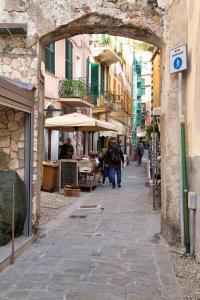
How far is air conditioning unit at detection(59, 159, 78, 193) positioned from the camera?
1552 cm

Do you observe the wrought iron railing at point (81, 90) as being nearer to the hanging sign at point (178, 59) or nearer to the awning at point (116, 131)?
the awning at point (116, 131)

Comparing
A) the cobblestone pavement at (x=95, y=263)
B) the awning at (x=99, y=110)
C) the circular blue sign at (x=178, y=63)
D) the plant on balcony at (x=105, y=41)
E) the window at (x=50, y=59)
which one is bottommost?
the cobblestone pavement at (x=95, y=263)

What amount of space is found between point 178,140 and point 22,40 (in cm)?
302

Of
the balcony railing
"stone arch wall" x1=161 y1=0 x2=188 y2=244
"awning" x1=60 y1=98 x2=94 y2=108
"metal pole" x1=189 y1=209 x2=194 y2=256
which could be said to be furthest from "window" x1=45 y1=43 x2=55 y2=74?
"metal pole" x1=189 y1=209 x2=194 y2=256

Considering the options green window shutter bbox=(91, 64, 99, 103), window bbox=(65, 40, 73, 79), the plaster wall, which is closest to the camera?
the plaster wall

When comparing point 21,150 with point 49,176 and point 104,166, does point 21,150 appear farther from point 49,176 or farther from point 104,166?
point 104,166

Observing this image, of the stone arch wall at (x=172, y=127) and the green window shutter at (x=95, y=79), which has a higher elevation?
the green window shutter at (x=95, y=79)

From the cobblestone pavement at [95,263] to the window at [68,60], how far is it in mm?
12451

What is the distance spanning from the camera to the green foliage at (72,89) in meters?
21.4

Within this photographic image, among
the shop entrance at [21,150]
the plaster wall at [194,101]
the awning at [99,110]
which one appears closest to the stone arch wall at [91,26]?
the shop entrance at [21,150]

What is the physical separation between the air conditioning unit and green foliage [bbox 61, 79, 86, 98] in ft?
20.9

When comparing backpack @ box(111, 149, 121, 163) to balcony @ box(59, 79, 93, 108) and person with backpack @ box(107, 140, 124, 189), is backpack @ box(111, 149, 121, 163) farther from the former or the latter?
balcony @ box(59, 79, 93, 108)

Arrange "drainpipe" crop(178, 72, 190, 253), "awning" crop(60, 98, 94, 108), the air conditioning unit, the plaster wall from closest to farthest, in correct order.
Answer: the plaster wall → "drainpipe" crop(178, 72, 190, 253) → the air conditioning unit → "awning" crop(60, 98, 94, 108)

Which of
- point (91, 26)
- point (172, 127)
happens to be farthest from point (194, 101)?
point (91, 26)
